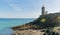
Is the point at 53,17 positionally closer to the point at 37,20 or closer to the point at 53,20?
the point at 53,20

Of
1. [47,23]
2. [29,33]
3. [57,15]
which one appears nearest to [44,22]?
[47,23]

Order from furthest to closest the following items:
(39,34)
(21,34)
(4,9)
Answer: (4,9) → (21,34) → (39,34)

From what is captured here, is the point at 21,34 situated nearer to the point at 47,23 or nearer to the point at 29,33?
the point at 29,33

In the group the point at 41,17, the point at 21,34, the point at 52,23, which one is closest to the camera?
the point at 21,34

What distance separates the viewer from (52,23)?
33.2 ft

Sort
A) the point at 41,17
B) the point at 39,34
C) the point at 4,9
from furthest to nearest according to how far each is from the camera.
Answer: the point at 41,17
the point at 4,9
the point at 39,34

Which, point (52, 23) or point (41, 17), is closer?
point (52, 23)

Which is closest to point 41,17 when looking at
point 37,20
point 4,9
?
point 37,20

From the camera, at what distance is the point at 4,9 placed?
29.9 ft

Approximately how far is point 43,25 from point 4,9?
289 cm

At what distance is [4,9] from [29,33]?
2.27 meters

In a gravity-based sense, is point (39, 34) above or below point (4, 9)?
below

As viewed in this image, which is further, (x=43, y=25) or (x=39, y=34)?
(x=43, y=25)

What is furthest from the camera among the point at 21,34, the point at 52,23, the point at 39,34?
the point at 52,23
